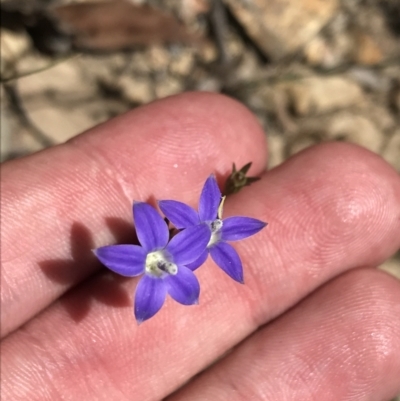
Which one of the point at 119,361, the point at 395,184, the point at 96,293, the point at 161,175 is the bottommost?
the point at 119,361

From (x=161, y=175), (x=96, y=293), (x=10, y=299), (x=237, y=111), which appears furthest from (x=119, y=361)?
(x=237, y=111)

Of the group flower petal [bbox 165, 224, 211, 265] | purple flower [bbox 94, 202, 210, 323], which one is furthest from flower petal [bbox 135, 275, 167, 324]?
flower petal [bbox 165, 224, 211, 265]

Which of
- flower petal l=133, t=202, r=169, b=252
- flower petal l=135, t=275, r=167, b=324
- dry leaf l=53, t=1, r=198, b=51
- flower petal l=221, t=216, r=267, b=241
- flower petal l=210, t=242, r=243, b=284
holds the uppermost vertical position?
dry leaf l=53, t=1, r=198, b=51

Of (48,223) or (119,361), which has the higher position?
(48,223)

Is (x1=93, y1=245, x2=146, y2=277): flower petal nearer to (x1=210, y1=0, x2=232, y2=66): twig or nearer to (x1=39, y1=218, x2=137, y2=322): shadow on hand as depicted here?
(x1=39, y1=218, x2=137, y2=322): shadow on hand

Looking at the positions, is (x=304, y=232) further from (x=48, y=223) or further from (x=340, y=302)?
(x=48, y=223)

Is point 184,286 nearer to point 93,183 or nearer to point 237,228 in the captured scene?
point 237,228

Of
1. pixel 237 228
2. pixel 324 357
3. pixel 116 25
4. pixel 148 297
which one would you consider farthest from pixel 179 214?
pixel 116 25

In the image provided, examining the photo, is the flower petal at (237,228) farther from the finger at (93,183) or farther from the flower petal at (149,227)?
the finger at (93,183)
